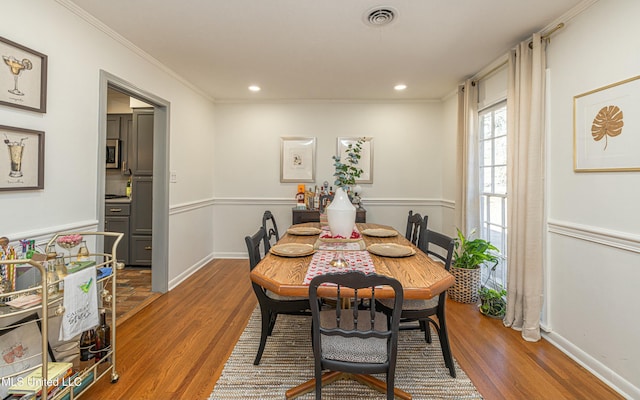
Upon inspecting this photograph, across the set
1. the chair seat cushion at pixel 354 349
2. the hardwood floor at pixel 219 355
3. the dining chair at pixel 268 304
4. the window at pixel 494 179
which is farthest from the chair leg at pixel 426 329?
the window at pixel 494 179

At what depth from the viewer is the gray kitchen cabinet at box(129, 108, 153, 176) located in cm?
407

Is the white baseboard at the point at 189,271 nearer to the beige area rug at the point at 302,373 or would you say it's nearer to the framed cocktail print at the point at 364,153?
the beige area rug at the point at 302,373

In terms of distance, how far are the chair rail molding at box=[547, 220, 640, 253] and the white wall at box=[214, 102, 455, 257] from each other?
2129 mm

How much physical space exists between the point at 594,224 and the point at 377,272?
1.52 metres

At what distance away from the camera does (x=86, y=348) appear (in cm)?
178

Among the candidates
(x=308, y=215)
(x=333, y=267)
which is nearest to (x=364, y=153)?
(x=308, y=215)

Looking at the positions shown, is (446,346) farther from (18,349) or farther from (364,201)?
(364,201)

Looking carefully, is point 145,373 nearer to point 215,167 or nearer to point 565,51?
point 215,167

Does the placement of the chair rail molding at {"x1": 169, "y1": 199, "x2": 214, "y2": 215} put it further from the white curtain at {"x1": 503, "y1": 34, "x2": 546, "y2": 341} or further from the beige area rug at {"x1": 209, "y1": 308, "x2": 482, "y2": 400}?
the white curtain at {"x1": 503, "y1": 34, "x2": 546, "y2": 341}

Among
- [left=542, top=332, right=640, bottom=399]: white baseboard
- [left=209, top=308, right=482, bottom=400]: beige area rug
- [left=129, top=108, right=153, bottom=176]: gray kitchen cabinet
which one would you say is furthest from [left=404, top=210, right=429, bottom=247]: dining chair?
[left=129, top=108, right=153, bottom=176]: gray kitchen cabinet

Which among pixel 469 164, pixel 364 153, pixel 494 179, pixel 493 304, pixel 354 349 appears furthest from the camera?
pixel 364 153

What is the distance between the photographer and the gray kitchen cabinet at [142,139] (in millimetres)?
4074

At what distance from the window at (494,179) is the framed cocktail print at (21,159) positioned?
3.81 m

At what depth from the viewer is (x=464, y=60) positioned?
2.96 meters
